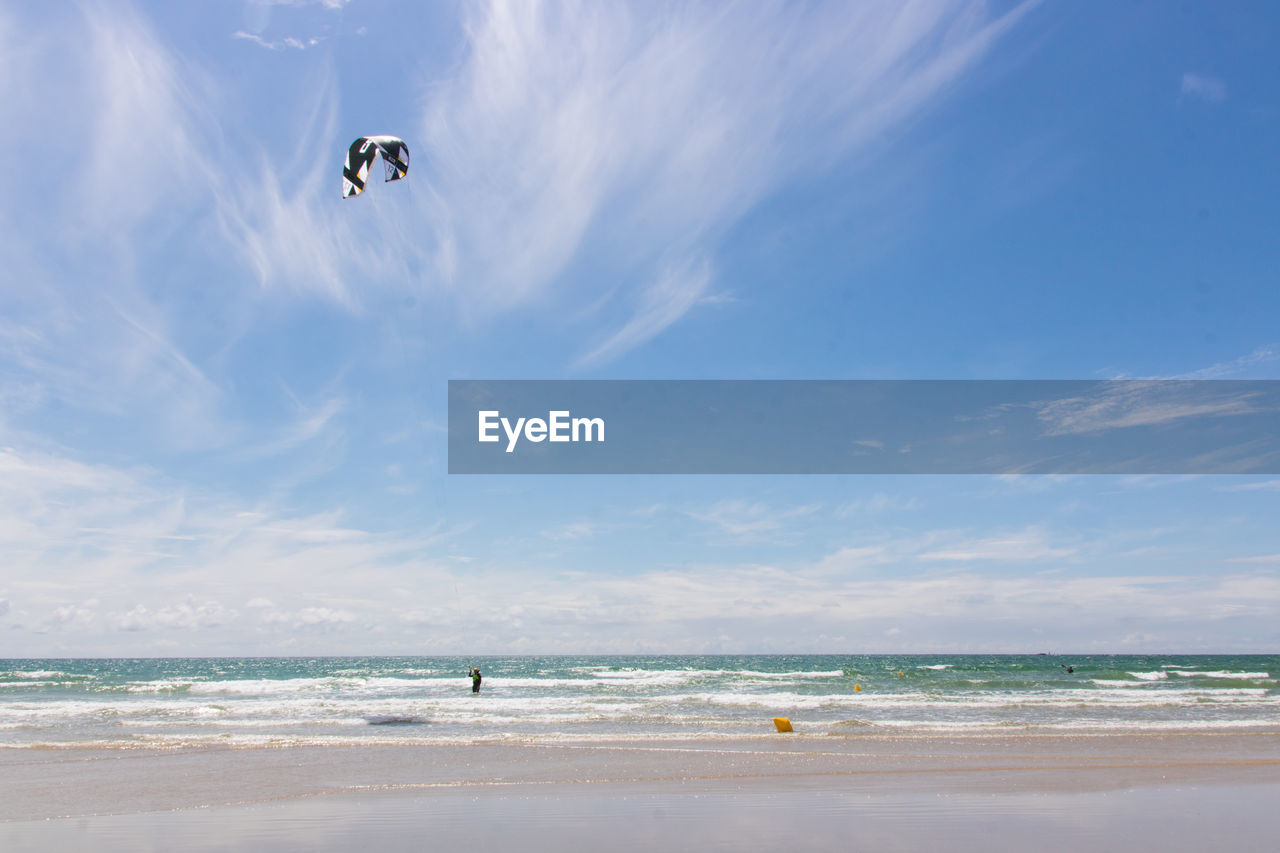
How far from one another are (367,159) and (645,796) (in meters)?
12.3

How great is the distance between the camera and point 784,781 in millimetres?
11734

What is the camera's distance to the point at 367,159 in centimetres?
1538

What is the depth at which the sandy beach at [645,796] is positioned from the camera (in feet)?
27.7

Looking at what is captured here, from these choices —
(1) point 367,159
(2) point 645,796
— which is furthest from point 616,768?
Answer: (1) point 367,159

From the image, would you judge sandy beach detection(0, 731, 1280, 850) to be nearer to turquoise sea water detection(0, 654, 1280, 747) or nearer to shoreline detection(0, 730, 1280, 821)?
shoreline detection(0, 730, 1280, 821)

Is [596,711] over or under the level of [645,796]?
under

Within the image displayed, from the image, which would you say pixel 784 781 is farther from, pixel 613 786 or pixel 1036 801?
pixel 1036 801

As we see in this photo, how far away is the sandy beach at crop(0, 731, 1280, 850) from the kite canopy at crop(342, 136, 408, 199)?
32.8 ft

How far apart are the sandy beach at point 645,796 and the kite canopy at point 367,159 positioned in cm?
1001

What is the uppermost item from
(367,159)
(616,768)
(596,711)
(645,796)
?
(367,159)

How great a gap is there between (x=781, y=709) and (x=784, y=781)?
49.1 feet

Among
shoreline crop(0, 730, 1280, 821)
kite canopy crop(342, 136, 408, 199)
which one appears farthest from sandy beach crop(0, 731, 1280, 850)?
kite canopy crop(342, 136, 408, 199)

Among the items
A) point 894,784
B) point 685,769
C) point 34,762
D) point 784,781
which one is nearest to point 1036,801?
point 894,784

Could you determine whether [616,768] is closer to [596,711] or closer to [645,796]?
[645,796]
